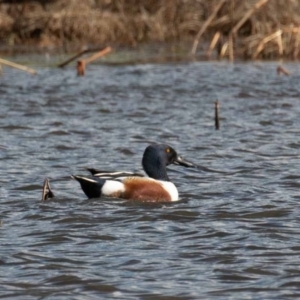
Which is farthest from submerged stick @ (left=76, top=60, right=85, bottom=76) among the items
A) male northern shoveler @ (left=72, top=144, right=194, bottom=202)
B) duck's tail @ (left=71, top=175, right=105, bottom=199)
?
duck's tail @ (left=71, top=175, right=105, bottom=199)

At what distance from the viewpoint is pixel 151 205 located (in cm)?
859

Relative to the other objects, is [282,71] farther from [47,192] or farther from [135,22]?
[47,192]

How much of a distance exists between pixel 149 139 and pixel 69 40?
14.9 m

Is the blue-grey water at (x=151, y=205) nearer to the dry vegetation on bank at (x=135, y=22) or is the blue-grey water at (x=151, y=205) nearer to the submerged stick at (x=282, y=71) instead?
the submerged stick at (x=282, y=71)

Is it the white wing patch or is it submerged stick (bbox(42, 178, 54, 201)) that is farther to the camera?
the white wing patch

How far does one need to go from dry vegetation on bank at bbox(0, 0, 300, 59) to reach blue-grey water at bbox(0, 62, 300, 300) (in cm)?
594

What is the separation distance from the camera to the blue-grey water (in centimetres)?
624

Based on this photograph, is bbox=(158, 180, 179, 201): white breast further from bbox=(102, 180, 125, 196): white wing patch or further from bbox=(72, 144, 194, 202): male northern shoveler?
bbox=(102, 180, 125, 196): white wing patch

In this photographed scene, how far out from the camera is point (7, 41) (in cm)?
2688

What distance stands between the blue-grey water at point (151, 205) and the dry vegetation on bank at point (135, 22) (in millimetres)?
5938

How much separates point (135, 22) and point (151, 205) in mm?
19739

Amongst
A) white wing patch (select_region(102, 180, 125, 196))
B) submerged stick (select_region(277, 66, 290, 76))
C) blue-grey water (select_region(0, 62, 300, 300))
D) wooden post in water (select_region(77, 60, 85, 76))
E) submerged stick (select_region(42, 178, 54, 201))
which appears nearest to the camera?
blue-grey water (select_region(0, 62, 300, 300))

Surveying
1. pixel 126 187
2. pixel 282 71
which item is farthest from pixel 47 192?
pixel 282 71

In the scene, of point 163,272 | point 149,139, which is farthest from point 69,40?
point 163,272
